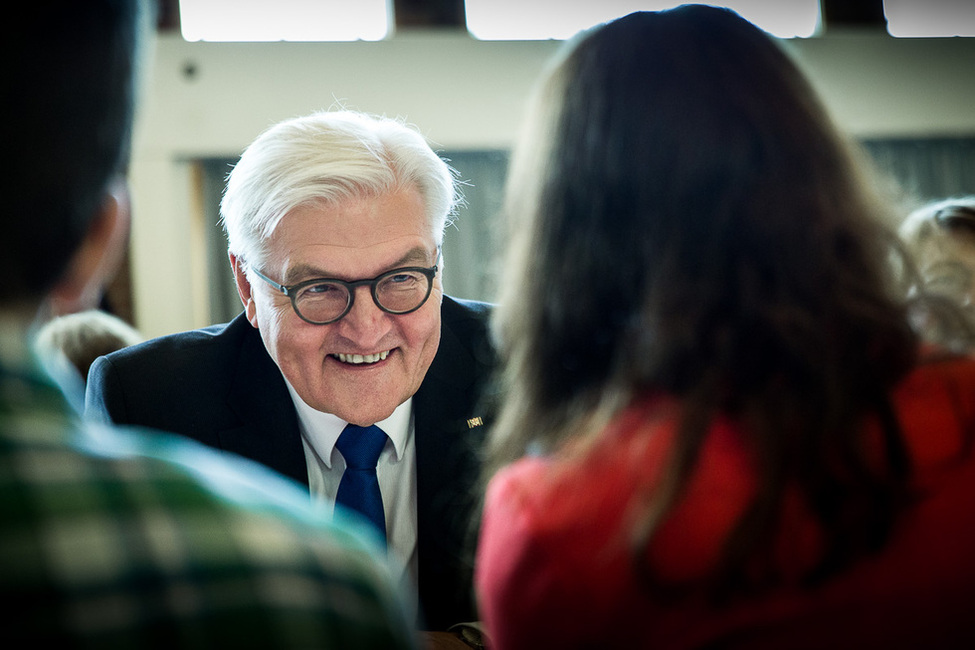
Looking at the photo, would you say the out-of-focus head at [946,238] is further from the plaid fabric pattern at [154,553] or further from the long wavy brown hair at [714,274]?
the plaid fabric pattern at [154,553]

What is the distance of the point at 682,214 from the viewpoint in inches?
32.5

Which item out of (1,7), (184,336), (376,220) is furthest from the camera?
(184,336)

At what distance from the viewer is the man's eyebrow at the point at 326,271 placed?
1.81 meters

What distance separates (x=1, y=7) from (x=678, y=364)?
57 cm

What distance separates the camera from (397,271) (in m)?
1.84

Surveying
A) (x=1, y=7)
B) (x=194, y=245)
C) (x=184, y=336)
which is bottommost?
(x=184, y=336)

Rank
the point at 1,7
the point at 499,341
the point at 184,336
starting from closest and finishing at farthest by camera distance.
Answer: the point at 1,7, the point at 499,341, the point at 184,336

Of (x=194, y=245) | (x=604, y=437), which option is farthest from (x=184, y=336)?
(x=194, y=245)

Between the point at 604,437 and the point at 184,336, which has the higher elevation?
the point at 184,336

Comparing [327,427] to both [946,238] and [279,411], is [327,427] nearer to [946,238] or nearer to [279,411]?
[279,411]

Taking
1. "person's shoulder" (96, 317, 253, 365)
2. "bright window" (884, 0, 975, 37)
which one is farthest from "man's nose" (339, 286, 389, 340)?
"bright window" (884, 0, 975, 37)

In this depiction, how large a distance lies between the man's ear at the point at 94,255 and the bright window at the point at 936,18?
8013mm

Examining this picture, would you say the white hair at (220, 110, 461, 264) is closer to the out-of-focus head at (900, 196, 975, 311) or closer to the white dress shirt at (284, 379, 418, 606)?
the white dress shirt at (284, 379, 418, 606)

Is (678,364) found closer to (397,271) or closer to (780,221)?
(780,221)
